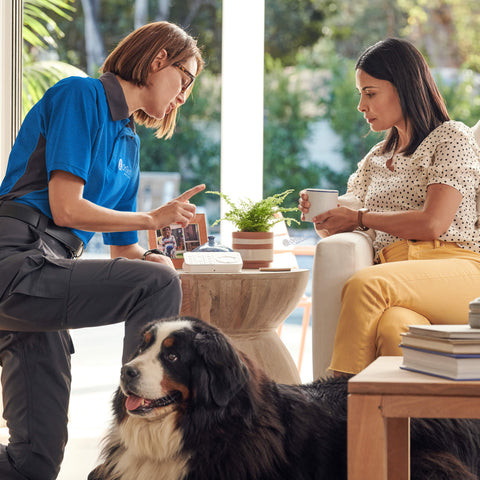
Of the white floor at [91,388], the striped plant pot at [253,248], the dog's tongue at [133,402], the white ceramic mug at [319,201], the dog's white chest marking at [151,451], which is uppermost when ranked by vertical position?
the white ceramic mug at [319,201]

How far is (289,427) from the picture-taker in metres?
1.38

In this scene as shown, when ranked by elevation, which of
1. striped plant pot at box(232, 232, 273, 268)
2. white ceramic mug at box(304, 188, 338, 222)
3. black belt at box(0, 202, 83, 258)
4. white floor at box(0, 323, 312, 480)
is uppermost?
white ceramic mug at box(304, 188, 338, 222)

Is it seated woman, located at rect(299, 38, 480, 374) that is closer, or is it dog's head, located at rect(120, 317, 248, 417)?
dog's head, located at rect(120, 317, 248, 417)

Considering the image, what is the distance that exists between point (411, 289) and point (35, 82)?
2.32 meters

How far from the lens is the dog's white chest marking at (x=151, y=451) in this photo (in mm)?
1322

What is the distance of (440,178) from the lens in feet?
6.87

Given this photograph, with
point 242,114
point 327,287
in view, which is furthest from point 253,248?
point 242,114

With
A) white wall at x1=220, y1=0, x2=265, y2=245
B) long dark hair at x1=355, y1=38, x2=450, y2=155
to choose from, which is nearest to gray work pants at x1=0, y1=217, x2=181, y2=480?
long dark hair at x1=355, y1=38, x2=450, y2=155

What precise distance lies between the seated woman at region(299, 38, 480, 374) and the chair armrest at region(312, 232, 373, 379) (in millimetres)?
92

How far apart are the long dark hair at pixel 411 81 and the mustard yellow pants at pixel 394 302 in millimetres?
499

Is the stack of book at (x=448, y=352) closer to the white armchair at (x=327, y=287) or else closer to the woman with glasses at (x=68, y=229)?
the woman with glasses at (x=68, y=229)

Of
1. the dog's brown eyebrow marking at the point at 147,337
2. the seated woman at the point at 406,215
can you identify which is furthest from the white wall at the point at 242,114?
the dog's brown eyebrow marking at the point at 147,337

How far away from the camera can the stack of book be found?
3.37ft

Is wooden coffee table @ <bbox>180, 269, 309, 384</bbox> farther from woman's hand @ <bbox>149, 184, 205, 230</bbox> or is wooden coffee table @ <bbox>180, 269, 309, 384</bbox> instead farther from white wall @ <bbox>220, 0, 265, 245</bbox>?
white wall @ <bbox>220, 0, 265, 245</bbox>
